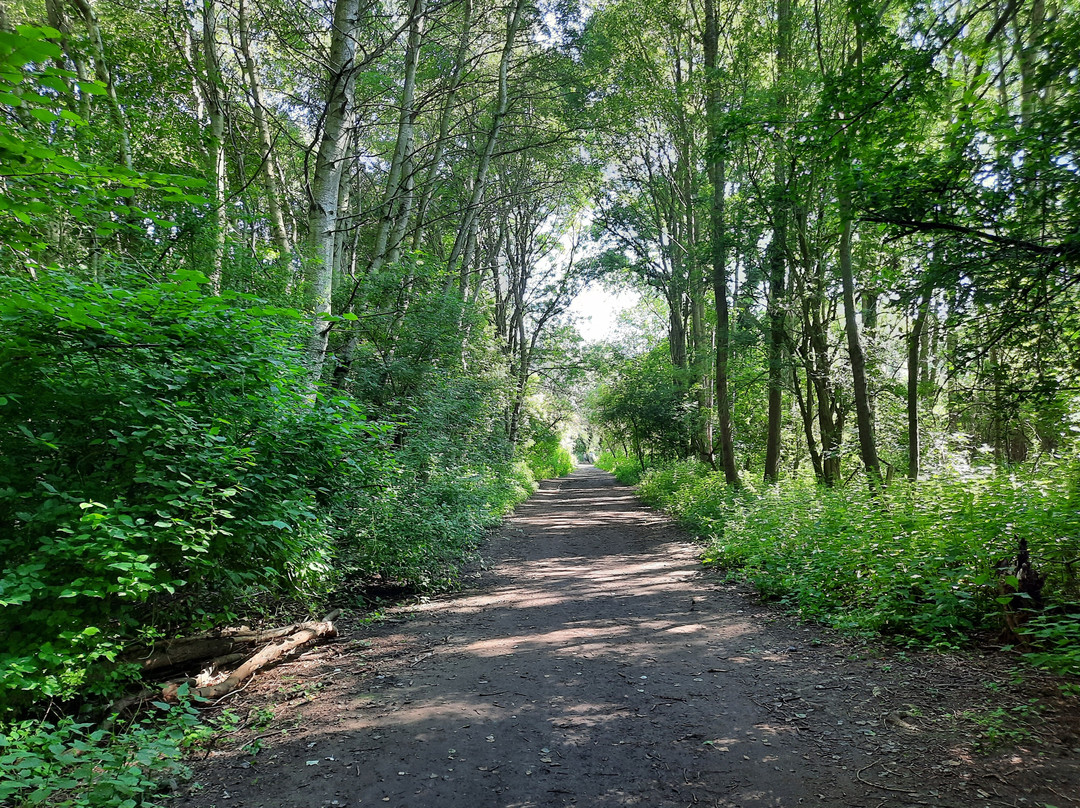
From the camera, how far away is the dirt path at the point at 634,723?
116 inches

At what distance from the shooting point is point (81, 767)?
2.62 meters

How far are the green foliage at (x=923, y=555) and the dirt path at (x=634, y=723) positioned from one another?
0.46 m

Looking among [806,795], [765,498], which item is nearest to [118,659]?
[806,795]

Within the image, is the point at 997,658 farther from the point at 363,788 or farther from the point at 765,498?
the point at 765,498

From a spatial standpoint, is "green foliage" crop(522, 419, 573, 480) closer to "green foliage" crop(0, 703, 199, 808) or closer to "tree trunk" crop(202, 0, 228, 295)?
"tree trunk" crop(202, 0, 228, 295)

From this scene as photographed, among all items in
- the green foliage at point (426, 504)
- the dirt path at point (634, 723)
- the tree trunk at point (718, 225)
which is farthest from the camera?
the tree trunk at point (718, 225)

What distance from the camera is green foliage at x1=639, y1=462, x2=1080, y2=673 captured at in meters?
4.59

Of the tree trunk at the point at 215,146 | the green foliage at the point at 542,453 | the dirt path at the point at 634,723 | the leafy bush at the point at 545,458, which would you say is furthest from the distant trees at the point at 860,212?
the leafy bush at the point at 545,458

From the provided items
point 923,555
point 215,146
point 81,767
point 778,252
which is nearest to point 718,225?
point 778,252

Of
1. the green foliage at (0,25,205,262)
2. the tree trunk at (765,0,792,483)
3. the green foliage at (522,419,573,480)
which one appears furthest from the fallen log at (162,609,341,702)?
the green foliage at (522,419,573,480)

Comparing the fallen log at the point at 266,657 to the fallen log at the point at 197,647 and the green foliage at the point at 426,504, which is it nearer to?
the fallen log at the point at 197,647

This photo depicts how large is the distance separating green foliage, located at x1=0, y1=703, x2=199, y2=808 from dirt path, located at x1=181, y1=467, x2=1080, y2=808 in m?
0.29

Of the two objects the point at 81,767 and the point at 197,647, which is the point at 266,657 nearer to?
the point at 197,647

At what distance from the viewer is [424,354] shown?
11.7 m
